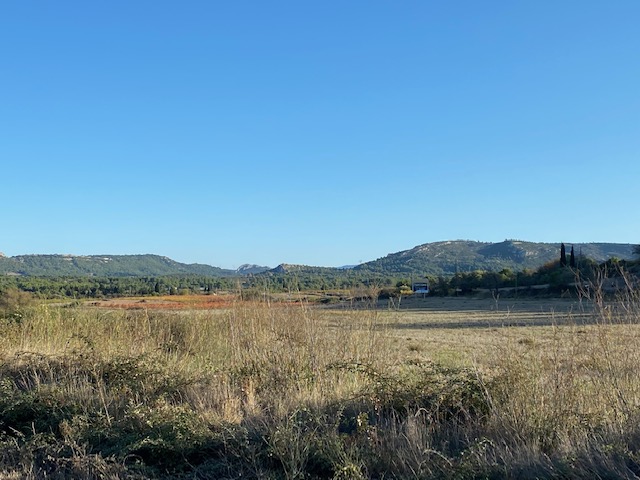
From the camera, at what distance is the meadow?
4473mm

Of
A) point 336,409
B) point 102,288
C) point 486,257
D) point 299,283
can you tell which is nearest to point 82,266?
point 486,257

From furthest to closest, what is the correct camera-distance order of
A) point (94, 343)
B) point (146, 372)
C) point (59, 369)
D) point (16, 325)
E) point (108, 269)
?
point (108, 269) → point (16, 325) → point (94, 343) → point (59, 369) → point (146, 372)

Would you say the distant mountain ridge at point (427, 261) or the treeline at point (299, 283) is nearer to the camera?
the treeline at point (299, 283)

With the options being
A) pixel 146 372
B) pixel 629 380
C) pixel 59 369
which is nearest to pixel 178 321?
pixel 59 369

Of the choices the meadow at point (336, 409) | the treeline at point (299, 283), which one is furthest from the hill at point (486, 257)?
the meadow at point (336, 409)

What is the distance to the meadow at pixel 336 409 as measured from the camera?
4.47 meters

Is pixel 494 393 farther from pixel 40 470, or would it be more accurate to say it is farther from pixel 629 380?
pixel 40 470

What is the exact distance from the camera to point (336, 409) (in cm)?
593

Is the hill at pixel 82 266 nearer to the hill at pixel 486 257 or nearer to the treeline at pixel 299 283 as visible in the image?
the hill at pixel 486 257

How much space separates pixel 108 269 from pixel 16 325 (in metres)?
187

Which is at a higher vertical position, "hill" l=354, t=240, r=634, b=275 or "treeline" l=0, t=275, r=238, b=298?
"hill" l=354, t=240, r=634, b=275

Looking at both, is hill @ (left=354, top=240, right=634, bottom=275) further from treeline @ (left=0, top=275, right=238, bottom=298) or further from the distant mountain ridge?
treeline @ (left=0, top=275, right=238, bottom=298)

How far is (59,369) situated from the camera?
8672 mm

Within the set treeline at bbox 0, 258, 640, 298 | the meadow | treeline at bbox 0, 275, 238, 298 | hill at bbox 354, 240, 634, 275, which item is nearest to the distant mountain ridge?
hill at bbox 354, 240, 634, 275
